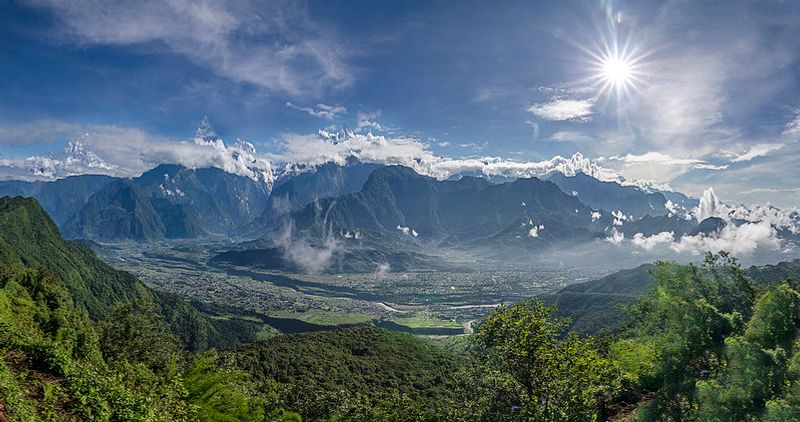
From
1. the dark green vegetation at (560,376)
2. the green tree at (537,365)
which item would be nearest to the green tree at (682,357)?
the dark green vegetation at (560,376)

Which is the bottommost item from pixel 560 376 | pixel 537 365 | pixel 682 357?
pixel 560 376

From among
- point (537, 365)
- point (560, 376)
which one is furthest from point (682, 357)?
point (537, 365)

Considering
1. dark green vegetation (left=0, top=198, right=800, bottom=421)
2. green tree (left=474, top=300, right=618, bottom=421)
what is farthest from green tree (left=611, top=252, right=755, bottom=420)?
green tree (left=474, top=300, right=618, bottom=421)

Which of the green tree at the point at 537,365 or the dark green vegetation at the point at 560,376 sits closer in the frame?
the dark green vegetation at the point at 560,376

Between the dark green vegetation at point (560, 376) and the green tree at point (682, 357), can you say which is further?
the green tree at point (682, 357)

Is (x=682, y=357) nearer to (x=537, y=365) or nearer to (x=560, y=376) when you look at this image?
(x=560, y=376)

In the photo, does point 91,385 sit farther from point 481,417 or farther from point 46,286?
point 46,286

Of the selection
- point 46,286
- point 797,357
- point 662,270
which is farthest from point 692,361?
point 46,286

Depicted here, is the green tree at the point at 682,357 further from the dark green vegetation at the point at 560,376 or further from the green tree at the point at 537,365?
the green tree at the point at 537,365

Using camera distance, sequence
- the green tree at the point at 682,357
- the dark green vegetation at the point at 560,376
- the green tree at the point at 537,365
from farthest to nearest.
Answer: the green tree at the point at 682,357, the green tree at the point at 537,365, the dark green vegetation at the point at 560,376

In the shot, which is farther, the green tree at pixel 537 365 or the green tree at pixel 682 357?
the green tree at pixel 682 357

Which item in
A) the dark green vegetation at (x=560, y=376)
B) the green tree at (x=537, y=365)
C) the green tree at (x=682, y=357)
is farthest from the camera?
the green tree at (x=682, y=357)
